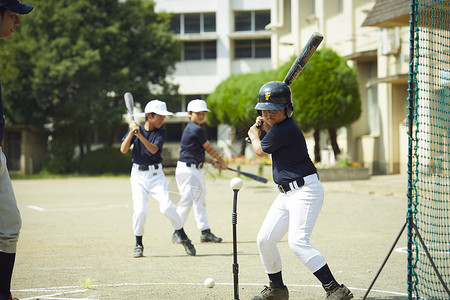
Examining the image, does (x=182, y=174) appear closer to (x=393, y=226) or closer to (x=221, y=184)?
(x=393, y=226)

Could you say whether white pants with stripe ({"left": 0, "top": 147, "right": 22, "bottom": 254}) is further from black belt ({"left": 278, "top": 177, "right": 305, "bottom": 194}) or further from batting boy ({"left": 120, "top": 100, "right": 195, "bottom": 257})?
batting boy ({"left": 120, "top": 100, "right": 195, "bottom": 257})

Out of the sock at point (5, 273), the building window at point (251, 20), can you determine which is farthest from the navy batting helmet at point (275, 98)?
the building window at point (251, 20)

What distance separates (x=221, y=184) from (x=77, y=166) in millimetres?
16711

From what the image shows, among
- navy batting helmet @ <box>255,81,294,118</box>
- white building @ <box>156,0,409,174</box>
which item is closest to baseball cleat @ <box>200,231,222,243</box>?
navy batting helmet @ <box>255,81,294,118</box>

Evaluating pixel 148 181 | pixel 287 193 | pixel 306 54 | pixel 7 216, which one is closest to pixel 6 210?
pixel 7 216

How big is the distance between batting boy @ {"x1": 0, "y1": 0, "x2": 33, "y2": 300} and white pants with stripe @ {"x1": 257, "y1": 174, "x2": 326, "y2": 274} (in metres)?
2.27

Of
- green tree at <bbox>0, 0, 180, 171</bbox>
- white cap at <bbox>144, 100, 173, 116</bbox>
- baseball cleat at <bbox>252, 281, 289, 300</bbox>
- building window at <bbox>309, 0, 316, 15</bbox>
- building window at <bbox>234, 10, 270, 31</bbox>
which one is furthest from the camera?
building window at <bbox>234, 10, 270, 31</bbox>

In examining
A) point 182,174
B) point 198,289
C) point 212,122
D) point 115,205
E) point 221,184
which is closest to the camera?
point 198,289

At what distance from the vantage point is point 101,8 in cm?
4034

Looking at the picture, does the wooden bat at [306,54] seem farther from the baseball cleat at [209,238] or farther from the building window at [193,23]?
the building window at [193,23]

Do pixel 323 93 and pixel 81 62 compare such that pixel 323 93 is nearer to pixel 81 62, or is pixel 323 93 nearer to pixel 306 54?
pixel 81 62

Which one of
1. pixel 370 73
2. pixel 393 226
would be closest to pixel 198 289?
pixel 393 226

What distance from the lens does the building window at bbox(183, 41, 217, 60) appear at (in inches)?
2174

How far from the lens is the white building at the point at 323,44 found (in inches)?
1118
